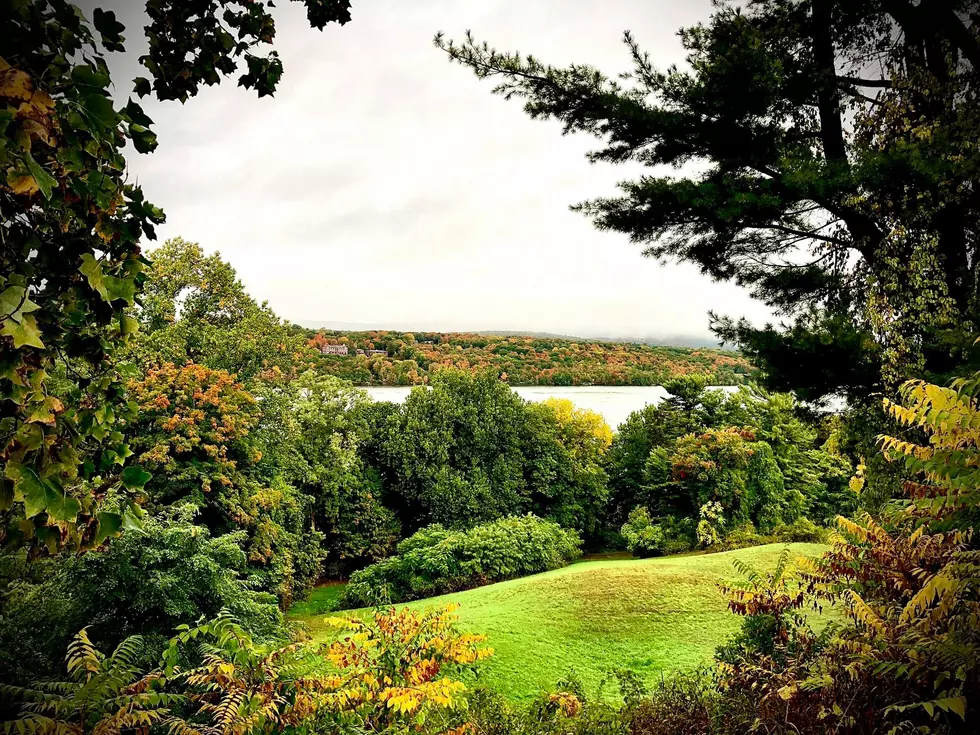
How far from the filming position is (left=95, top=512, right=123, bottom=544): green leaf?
54.0 inches

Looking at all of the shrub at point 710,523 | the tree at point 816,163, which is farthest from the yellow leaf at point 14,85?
the shrub at point 710,523

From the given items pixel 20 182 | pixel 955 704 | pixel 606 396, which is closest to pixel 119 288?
pixel 20 182

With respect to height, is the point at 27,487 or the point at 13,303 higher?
the point at 13,303

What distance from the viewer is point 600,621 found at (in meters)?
8.57

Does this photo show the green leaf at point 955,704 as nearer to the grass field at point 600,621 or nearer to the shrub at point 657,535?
the grass field at point 600,621

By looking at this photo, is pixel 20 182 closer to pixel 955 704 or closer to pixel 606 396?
pixel 955 704

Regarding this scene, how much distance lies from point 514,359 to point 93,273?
2075 centimetres

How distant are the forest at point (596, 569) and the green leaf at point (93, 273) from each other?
1 cm

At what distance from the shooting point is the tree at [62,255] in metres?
1.04

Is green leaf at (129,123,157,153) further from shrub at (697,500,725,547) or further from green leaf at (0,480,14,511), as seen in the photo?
shrub at (697,500,725,547)

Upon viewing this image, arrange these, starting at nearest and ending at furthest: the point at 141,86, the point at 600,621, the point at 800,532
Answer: the point at 141,86 < the point at 600,621 < the point at 800,532

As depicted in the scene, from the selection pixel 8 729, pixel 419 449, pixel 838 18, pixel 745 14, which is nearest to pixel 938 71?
pixel 838 18

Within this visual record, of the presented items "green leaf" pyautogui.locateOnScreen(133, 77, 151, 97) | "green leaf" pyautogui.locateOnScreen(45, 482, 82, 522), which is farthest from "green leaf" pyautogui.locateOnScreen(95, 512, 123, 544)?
"green leaf" pyautogui.locateOnScreen(133, 77, 151, 97)

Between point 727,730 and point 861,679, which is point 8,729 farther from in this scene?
point 861,679
